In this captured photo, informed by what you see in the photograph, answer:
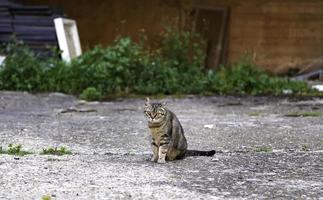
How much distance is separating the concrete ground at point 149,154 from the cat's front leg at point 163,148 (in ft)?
0.29

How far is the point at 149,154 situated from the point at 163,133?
61 centimetres

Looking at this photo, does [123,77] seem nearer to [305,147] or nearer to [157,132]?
[305,147]

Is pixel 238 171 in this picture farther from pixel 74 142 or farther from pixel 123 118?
pixel 123 118

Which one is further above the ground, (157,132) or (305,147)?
(157,132)

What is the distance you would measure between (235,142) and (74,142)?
141cm

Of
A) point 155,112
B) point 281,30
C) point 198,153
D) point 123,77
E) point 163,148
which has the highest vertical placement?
point 281,30

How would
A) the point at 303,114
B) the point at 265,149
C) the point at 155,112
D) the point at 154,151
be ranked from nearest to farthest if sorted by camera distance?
the point at 155,112, the point at 154,151, the point at 265,149, the point at 303,114

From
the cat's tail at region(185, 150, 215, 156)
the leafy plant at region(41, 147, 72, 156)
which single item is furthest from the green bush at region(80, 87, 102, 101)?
the cat's tail at region(185, 150, 215, 156)

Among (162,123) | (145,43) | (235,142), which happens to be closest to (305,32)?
(145,43)

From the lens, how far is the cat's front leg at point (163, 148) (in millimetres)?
5227

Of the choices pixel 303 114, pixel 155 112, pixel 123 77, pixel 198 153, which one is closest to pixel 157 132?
pixel 155 112

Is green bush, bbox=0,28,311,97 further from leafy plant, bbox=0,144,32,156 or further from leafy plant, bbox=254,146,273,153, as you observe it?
leafy plant, bbox=0,144,32,156

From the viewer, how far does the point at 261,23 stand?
45.9 feet

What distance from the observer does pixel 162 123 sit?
17.1 ft
